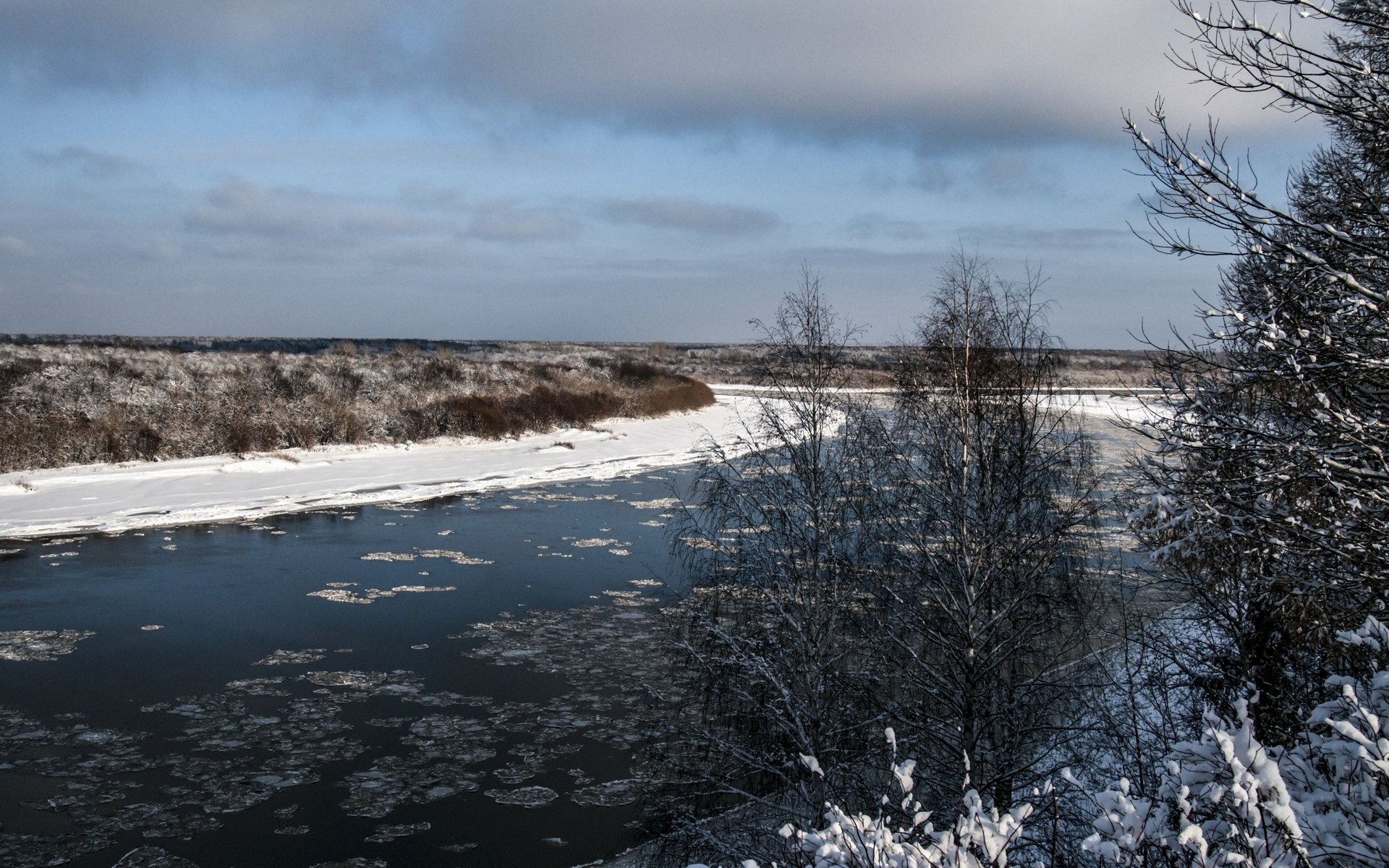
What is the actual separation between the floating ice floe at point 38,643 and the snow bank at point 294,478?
753cm

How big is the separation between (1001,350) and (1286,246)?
735 cm

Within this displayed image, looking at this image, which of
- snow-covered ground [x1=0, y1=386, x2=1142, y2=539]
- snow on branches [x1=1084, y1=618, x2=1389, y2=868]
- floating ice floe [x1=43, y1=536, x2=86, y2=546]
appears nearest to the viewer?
snow on branches [x1=1084, y1=618, x2=1389, y2=868]

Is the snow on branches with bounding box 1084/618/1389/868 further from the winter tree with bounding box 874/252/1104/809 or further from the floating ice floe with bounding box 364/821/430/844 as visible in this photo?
the floating ice floe with bounding box 364/821/430/844

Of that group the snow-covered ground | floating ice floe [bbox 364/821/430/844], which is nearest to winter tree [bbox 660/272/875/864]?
floating ice floe [bbox 364/821/430/844]

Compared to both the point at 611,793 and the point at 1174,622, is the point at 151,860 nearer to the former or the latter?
the point at 611,793

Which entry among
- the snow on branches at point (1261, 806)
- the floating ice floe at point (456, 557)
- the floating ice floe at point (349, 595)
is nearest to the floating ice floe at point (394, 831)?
the snow on branches at point (1261, 806)

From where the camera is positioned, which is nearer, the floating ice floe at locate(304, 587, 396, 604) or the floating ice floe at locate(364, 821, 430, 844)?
the floating ice floe at locate(364, 821, 430, 844)

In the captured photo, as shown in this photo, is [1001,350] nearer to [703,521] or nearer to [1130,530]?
[1130,530]

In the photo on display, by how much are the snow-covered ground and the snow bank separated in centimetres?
4

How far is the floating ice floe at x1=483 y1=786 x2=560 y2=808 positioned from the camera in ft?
26.5

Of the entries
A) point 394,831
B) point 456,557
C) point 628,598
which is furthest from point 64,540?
point 394,831

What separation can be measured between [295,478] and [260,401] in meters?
6.55

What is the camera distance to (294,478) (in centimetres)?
2556

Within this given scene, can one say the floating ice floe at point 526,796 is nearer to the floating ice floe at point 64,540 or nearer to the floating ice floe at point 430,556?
the floating ice floe at point 430,556
